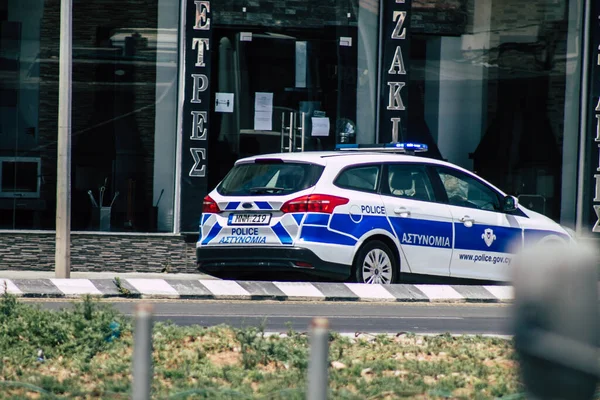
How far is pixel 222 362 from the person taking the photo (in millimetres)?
6379

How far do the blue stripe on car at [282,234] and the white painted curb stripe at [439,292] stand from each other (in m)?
1.52

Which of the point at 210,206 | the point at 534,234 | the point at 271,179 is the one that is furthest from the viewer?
the point at 534,234

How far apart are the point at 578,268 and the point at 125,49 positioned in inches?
556

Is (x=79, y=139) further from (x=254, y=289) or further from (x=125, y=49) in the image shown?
(x=254, y=289)

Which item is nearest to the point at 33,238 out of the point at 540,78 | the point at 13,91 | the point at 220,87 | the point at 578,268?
→ the point at 13,91

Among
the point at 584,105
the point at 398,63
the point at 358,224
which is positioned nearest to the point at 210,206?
the point at 358,224

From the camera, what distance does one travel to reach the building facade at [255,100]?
1556 centimetres

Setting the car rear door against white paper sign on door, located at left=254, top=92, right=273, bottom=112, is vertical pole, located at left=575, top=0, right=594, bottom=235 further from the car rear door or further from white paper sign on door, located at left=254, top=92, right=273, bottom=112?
the car rear door

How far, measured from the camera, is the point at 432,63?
17109 mm

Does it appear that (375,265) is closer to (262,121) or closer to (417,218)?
(417,218)

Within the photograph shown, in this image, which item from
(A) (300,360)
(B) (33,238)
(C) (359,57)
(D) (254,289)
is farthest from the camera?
(C) (359,57)

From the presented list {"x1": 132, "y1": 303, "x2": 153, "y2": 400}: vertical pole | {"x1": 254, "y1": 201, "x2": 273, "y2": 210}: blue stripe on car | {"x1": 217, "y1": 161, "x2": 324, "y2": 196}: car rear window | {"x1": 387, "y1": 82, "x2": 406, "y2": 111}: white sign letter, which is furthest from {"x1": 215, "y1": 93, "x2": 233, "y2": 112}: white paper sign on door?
{"x1": 132, "y1": 303, "x2": 153, "y2": 400}: vertical pole

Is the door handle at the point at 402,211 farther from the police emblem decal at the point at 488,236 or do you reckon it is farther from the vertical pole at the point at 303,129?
the vertical pole at the point at 303,129

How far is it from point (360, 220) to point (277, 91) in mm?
5287
